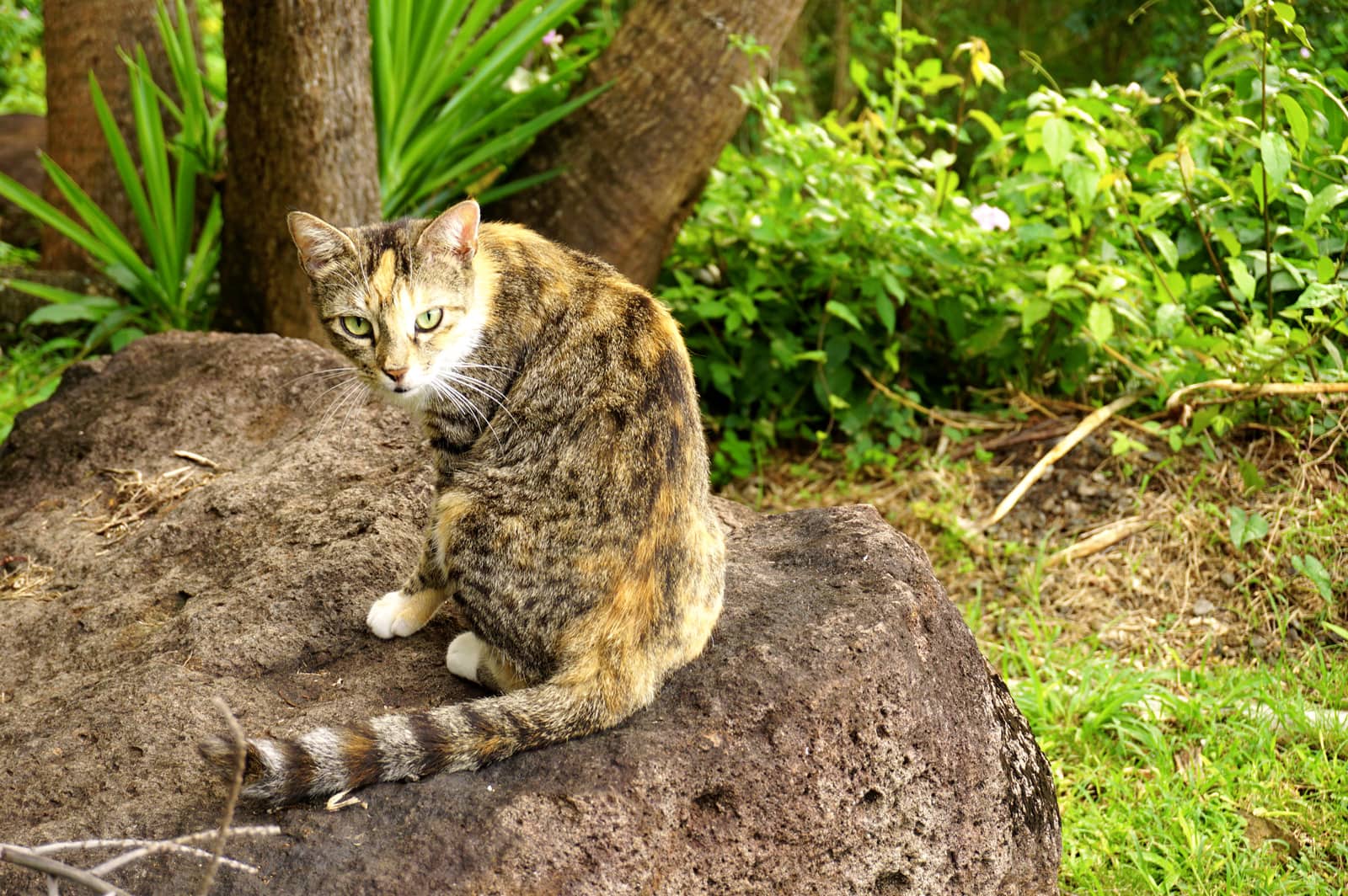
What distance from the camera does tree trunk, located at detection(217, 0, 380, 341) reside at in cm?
491

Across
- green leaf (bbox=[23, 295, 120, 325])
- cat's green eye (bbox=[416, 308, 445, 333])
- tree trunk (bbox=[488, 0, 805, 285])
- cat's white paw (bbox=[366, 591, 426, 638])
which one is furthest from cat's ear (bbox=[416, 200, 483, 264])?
green leaf (bbox=[23, 295, 120, 325])

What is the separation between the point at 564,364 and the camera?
114 inches

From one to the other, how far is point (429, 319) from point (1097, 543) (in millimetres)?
3144

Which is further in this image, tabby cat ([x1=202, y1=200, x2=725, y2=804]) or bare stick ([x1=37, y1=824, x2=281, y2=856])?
tabby cat ([x1=202, y1=200, x2=725, y2=804])

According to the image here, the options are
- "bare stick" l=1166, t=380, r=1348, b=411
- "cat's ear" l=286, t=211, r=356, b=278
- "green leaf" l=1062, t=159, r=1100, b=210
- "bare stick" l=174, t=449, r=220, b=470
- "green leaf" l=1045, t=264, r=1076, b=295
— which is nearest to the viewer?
"cat's ear" l=286, t=211, r=356, b=278

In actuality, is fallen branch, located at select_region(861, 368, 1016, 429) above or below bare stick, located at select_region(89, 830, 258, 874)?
below

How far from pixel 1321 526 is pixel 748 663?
2.87m

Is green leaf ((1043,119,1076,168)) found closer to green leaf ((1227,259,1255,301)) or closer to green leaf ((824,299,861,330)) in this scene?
Result: green leaf ((1227,259,1255,301))

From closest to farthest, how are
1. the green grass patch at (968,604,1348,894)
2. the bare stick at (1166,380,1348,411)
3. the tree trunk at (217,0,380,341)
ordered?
1. the green grass patch at (968,604,1348,894)
2. the bare stick at (1166,380,1348,411)
3. the tree trunk at (217,0,380,341)

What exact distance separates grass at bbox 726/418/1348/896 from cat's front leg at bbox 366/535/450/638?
2.03 meters

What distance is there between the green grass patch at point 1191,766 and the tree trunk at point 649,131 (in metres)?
2.76

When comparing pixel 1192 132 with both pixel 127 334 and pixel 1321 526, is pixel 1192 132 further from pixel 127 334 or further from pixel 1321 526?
pixel 127 334

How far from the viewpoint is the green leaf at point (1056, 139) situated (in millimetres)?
4301

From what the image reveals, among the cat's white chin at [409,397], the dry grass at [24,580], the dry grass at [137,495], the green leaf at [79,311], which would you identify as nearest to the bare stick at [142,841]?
the cat's white chin at [409,397]
